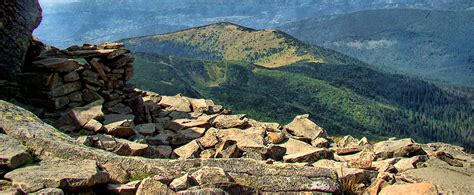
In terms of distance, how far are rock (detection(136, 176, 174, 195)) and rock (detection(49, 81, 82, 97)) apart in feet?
47.4

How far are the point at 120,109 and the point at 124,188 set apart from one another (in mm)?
15260

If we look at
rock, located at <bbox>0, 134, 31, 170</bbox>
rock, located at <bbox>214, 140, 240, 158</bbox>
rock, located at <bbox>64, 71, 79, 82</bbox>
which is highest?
rock, located at <bbox>0, 134, 31, 170</bbox>

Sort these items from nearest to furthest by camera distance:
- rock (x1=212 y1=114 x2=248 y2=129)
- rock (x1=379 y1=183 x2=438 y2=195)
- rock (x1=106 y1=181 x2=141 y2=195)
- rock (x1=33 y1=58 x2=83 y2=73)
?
rock (x1=106 y1=181 x2=141 y2=195), rock (x1=379 y1=183 x2=438 y2=195), rock (x1=33 y1=58 x2=83 y2=73), rock (x1=212 y1=114 x2=248 y2=129)

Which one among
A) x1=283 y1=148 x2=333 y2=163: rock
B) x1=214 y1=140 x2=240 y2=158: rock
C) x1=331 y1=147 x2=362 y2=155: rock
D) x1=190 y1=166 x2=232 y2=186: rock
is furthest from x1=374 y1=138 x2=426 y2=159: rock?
x1=190 y1=166 x2=232 y2=186: rock

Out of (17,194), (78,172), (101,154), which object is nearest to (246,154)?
(101,154)

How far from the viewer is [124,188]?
1091 cm

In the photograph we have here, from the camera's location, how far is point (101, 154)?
507 inches

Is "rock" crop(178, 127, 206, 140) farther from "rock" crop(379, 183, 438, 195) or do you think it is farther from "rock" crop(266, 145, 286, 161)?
"rock" crop(379, 183, 438, 195)

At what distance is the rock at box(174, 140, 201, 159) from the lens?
20250mm

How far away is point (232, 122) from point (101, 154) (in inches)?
507

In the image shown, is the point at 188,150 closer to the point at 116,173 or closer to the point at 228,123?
the point at 228,123

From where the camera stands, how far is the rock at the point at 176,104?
30.1m

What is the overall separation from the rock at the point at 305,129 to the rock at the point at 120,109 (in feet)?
27.6

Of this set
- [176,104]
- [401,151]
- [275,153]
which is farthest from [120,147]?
[176,104]
